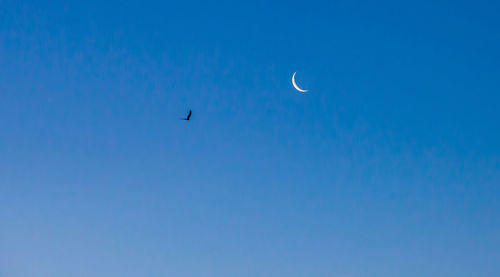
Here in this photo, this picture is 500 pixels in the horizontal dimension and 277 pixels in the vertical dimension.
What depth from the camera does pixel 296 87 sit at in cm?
10044

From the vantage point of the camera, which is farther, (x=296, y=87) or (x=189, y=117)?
(x=296, y=87)

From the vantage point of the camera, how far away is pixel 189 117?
7250 cm

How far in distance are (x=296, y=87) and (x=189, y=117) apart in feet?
145

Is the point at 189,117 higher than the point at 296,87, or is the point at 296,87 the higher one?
the point at 296,87
